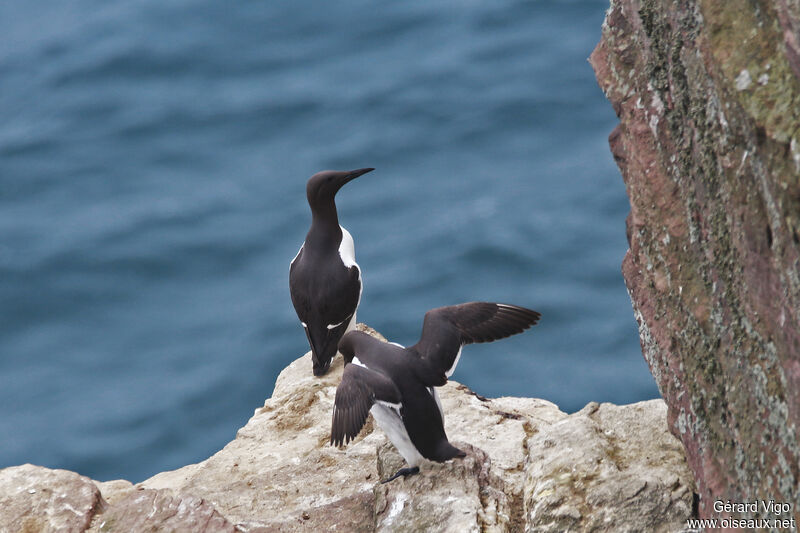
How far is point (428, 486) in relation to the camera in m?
4.86

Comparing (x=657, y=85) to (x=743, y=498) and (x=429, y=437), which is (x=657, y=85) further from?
(x=429, y=437)

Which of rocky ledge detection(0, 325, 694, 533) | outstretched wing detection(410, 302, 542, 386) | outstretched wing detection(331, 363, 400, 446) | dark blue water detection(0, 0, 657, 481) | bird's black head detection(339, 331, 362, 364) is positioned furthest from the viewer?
dark blue water detection(0, 0, 657, 481)

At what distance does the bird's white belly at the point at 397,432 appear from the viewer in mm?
5000

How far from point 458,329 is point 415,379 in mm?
424

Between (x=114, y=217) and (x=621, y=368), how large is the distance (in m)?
6.17

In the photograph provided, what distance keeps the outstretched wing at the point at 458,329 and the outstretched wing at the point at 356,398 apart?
0.25 metres

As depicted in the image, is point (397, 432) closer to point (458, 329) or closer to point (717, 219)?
point (458, 329)

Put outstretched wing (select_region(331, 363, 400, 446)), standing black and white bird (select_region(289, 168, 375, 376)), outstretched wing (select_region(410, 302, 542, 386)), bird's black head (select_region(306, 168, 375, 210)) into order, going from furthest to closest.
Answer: bird's black head (select_region(306, 168, 375, 210)) < standing black and white bird (select_region(289, 168, 375, 376)) < outstretched wing (select_region(410, 302, 542, 386)) < outstretched wing (select_region(331, 363, 400, 446))

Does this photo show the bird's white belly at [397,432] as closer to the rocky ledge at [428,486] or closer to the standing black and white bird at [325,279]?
the rocky ledge at [428,486]

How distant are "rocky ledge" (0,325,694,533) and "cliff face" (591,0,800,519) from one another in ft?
1.06

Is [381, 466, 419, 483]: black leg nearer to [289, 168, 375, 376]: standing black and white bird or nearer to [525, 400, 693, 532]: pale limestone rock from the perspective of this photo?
[525, 400, 693, 532]: pale limestone rock

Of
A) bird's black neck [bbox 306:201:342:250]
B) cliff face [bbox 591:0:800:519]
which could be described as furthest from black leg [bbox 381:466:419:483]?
bird's black neck [bbox 306:201:342:250]

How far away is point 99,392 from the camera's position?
37.6 ft

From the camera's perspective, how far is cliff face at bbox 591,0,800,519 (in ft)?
10.1
